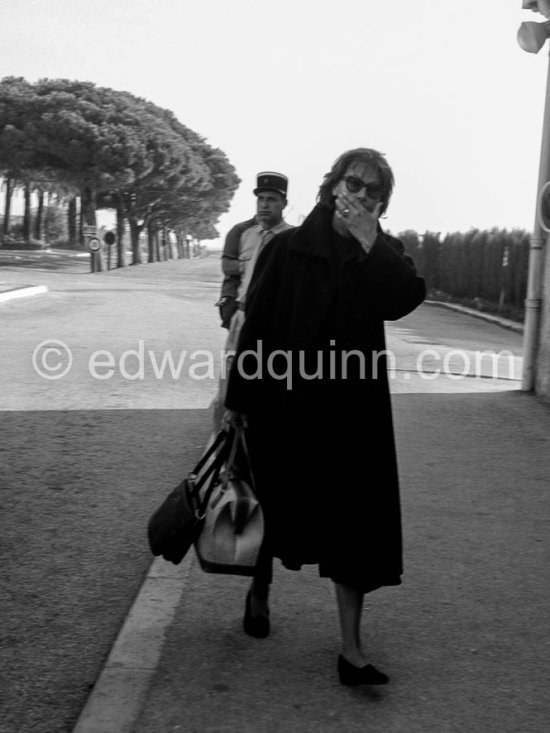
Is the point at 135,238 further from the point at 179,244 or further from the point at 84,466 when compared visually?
the point at 84,466

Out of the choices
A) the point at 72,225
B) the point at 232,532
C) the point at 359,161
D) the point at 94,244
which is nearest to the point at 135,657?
the point at 232,532

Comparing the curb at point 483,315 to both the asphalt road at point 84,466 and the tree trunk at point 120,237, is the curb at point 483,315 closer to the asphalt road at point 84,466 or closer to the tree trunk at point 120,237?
the asphalt road at point 84,466

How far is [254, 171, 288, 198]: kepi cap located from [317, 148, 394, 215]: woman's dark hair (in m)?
2.60

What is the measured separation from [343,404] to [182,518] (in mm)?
620

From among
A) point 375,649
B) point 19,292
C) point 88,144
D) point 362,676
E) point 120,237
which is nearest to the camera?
point 362,676

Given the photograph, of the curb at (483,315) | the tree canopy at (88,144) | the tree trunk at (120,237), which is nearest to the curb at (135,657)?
the curb at (483,315)

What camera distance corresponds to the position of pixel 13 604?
390cm

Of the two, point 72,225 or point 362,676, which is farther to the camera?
point 72,225

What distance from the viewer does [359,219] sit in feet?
10.8

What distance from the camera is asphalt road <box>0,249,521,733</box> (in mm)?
3445

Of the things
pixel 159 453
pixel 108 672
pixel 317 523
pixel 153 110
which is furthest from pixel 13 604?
pixel 153 110

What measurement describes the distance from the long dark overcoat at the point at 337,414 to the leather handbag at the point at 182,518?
0.63 ft

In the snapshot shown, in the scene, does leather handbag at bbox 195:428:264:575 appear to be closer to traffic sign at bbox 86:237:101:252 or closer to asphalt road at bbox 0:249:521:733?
asphalt road at bbox 0:249:521:733

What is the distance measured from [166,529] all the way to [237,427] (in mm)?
398
